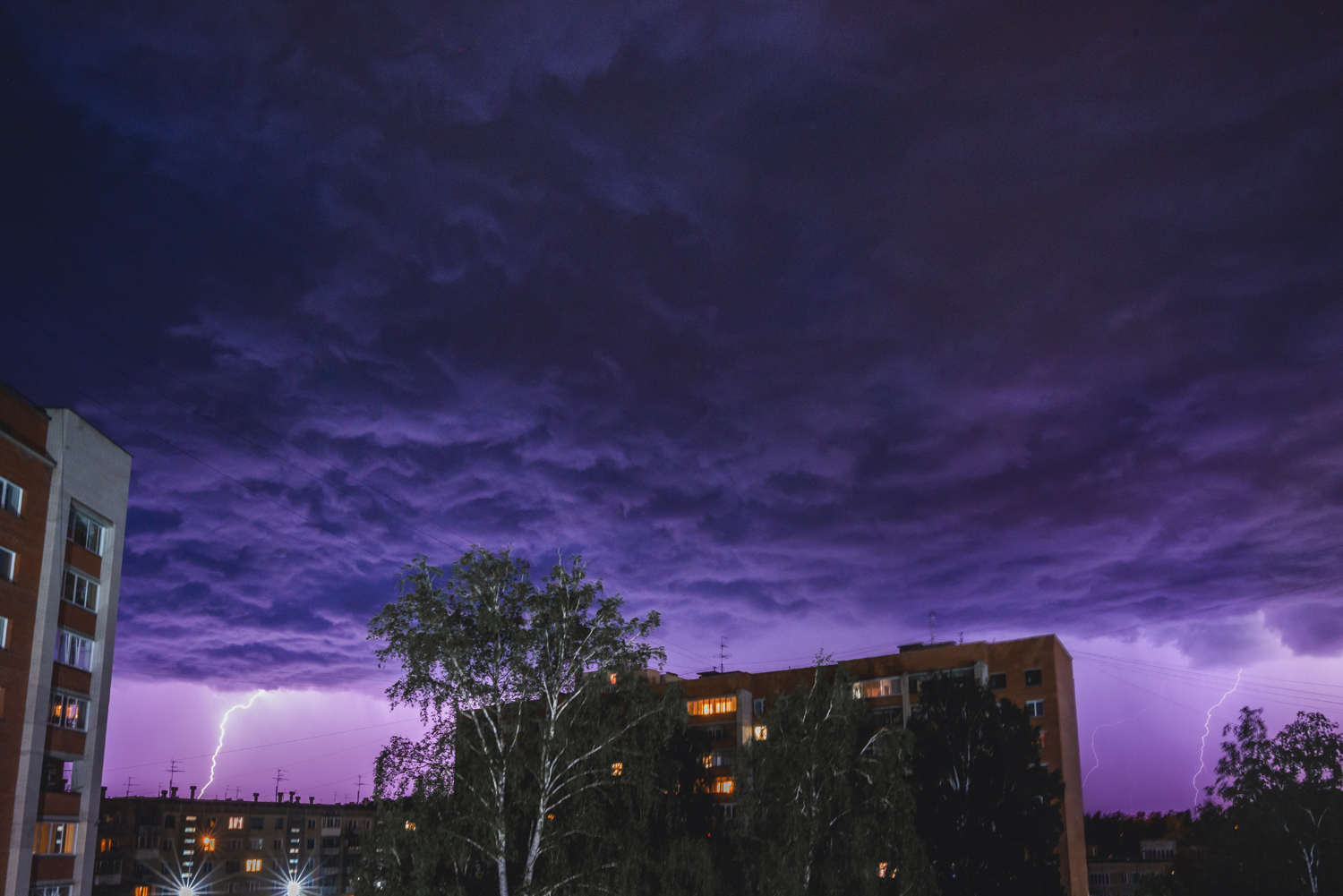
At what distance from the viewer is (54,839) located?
148 feet

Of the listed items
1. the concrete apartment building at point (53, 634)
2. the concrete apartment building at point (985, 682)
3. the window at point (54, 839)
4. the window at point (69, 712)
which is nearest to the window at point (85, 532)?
the concrete apartment building at point (53, 634)

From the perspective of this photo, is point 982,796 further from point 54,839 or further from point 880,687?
point 54,839

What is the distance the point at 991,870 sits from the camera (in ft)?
190

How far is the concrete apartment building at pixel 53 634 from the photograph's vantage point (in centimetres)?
4231

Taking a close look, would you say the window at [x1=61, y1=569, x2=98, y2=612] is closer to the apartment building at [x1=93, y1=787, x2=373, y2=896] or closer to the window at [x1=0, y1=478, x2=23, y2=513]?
the window at [x1=0, y1=478, x2=23, y2=513]

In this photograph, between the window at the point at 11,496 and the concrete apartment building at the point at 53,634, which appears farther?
the window at the point at 11,496

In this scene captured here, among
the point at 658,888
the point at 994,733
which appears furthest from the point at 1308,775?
the point at 658,888

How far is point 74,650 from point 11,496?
884cm

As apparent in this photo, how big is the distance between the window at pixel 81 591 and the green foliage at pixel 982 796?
154ft

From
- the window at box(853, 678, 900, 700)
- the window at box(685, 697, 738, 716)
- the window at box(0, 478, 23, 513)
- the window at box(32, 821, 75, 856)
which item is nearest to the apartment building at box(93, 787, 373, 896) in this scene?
the window at box(685, 697, 738, 716)

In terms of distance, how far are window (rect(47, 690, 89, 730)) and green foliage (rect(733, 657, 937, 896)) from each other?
1221 inches

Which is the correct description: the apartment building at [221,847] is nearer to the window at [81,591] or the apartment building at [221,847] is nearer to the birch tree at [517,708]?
the window at [81,591]

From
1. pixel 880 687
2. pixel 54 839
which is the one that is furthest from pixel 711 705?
pixel 54 839

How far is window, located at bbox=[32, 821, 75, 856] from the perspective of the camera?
1730 inches
